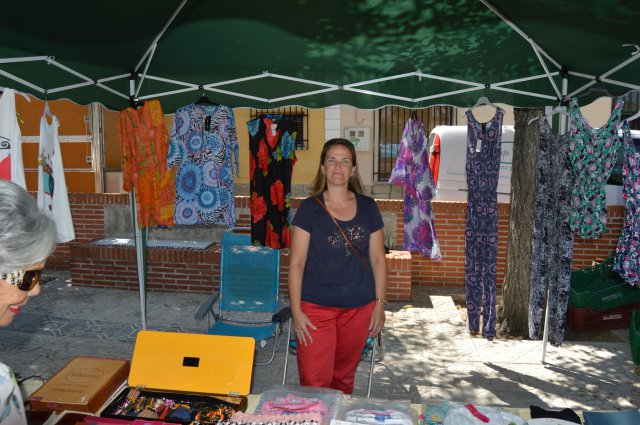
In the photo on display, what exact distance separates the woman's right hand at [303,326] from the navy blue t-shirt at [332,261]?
0.11m

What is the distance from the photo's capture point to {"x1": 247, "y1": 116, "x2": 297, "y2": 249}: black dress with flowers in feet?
15.5

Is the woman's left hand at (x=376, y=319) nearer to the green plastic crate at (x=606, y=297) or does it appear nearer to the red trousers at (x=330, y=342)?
the red trousers at (x=330, y=342)

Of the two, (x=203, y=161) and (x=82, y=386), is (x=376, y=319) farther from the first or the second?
(x=203, y=161)

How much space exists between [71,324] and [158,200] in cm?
206

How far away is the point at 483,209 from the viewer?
4590mm

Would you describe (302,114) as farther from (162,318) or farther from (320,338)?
(320,338)

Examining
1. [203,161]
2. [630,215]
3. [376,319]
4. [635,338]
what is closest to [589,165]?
[630,215]

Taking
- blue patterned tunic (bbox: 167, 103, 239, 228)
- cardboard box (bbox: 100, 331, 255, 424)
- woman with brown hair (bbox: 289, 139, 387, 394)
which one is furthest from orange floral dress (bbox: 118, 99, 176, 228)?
cardboard box (bbox: 100, 331, 255, 424)

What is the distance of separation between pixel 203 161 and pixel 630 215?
374cm

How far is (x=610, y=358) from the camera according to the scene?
4.81 metres

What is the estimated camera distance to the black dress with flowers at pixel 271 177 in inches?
186

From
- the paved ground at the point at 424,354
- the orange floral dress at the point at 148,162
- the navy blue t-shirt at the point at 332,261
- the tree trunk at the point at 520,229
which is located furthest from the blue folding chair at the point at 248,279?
the tree trunk at the point at 520,229

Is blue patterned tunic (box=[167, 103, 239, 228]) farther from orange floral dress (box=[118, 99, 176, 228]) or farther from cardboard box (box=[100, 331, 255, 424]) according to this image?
cardboard box (box=[100, 331, 255, 424])

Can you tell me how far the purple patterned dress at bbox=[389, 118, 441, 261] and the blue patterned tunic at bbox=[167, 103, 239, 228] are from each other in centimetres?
186
